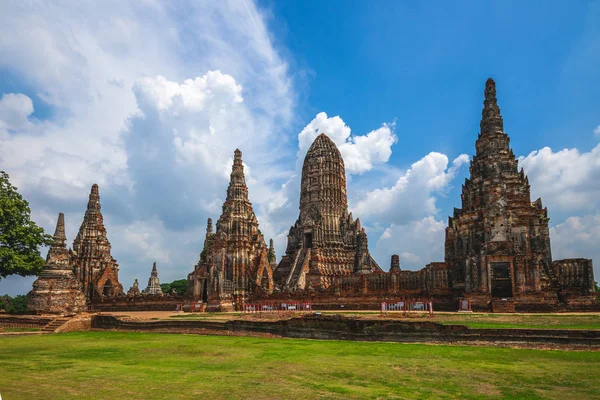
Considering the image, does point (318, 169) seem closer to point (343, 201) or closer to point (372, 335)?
point (343, 201)

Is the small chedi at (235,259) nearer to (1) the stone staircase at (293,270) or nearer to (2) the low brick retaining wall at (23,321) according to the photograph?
(1) the stone staircase at (293,270)

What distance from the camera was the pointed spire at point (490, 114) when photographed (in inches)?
1523

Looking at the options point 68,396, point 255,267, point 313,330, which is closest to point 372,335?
point 313,330

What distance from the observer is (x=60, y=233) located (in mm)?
33594

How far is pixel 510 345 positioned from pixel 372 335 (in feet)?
14.2

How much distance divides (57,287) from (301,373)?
92.2ft

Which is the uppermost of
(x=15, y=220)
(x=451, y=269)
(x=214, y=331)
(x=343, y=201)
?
(x=343, y=201)

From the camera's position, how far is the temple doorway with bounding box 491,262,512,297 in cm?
2964

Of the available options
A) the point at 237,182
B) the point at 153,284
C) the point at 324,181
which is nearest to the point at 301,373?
the point at 237,182

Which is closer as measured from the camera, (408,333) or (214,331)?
(408,333)

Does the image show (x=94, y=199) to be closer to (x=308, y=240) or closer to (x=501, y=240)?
(x=308, y=240)

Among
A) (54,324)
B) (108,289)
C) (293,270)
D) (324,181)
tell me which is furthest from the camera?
(324,181)

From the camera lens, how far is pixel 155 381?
822cm

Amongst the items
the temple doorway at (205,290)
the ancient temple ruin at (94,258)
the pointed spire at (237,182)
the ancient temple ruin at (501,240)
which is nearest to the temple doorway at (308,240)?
the pointed spire at (237,182)
